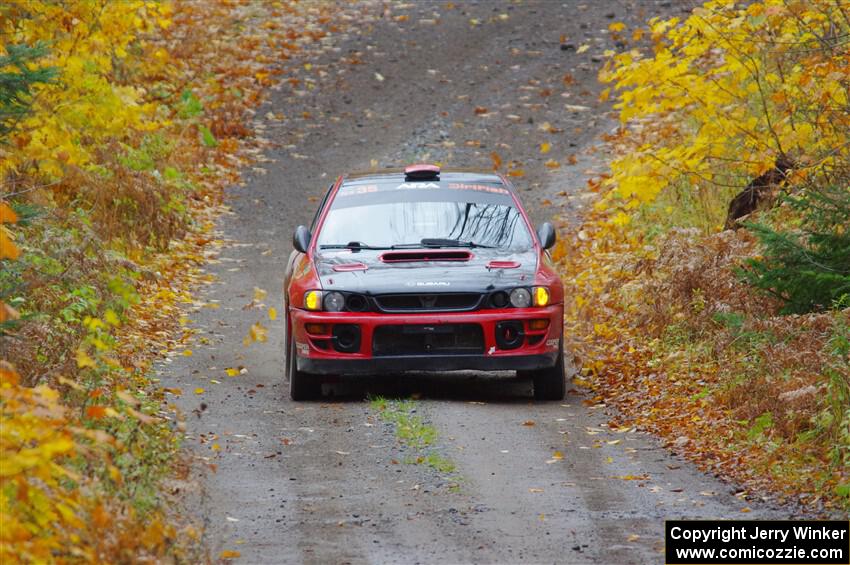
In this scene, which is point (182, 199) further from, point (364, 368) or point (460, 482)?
point (460, 482)

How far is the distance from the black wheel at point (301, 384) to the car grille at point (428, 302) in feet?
2.83

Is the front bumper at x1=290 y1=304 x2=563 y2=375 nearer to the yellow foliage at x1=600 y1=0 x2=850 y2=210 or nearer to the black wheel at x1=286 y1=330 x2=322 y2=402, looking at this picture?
the black wheel at x1=286 y1=330 x2=322 y2=402

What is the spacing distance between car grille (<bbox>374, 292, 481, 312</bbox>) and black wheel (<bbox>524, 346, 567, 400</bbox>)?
82cm

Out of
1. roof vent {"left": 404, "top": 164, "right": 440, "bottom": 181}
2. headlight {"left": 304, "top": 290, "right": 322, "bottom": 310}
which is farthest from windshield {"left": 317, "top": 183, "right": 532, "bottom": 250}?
headlight {"left": 304, "top": 290, "right": 322, "bottom": 310}

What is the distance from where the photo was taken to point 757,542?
6668 mm

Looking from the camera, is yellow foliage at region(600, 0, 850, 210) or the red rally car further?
yellow foliage at region(600, 0, 850, 210)

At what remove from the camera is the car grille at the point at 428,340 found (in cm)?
1024

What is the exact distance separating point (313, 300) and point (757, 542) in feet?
15.2

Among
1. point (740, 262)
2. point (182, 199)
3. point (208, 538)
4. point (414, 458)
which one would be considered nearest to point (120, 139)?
point (182, 199)

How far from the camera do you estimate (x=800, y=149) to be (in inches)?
521

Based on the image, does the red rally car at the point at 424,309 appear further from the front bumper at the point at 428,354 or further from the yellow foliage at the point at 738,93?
the yellow foliage at the point at 738,93

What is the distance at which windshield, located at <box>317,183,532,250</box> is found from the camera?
36.8 feet

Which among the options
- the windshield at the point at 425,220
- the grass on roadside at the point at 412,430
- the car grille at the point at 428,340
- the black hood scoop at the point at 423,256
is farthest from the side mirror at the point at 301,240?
the grass on roadside at the point at 412,430

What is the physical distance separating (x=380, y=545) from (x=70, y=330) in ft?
14.7
